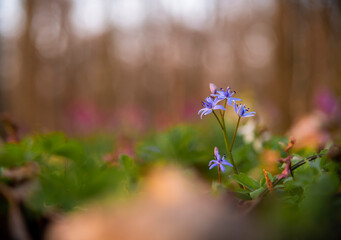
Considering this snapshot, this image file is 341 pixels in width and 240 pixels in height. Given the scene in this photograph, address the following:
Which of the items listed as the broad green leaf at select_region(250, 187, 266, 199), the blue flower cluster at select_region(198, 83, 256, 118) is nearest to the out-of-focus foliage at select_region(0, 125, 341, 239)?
the broad green leaf at select_region(250, 187, 266, 199)

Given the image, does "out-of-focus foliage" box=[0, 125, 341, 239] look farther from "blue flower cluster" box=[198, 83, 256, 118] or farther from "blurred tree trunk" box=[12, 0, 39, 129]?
"blurred tree trunk" box=[12, 0, 39, 129]

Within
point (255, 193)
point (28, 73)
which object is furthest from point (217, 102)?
point (28, 73)

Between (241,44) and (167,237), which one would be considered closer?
(167,237)

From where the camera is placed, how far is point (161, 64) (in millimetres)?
23125

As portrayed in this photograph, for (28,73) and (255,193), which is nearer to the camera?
(255,193)

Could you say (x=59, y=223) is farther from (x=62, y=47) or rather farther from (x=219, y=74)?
(x=219, y=74)

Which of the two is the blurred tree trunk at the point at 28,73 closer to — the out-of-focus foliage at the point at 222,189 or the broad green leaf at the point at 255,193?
the out-of-focus foliage at the point at 222,189

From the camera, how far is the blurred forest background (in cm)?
429

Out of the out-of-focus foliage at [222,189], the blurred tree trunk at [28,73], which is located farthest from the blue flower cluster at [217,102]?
the blurred tree trunk at [28,73]

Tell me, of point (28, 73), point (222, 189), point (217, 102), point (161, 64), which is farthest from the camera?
point (161, 64)

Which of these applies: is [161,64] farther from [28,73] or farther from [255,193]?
[255,193]

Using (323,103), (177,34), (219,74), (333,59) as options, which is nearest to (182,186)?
(323,103)

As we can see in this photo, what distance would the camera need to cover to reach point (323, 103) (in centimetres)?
297

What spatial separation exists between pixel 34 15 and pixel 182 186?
825cm
